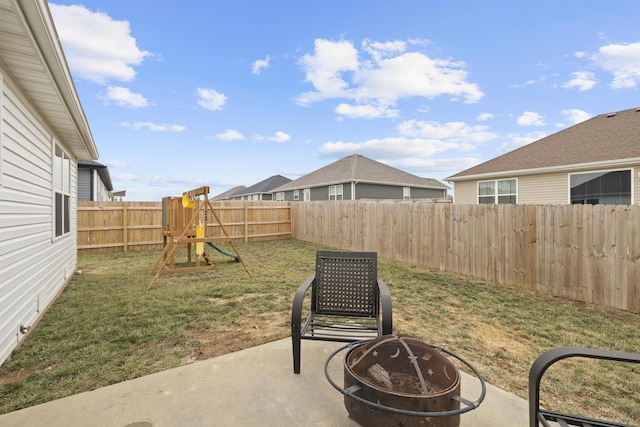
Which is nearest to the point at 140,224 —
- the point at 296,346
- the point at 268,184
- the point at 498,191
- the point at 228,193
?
the point at 296,346

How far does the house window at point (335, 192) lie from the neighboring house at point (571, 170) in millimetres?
8418

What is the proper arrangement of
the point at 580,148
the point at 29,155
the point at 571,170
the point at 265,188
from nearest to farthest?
the point at 29,155 < the point at 571,170 < the point at 580,148 < the point at 265,188

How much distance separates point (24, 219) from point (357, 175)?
17.7m

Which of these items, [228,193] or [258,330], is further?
[228,193]

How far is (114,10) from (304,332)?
809 cm

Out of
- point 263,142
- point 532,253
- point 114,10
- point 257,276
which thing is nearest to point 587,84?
point 532,253

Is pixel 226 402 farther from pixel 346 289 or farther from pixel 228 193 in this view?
pixel 228 193

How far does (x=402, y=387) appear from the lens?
4.95 ft

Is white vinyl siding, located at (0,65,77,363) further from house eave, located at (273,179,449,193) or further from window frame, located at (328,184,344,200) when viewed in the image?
window frame, located at (328,184,344,200)

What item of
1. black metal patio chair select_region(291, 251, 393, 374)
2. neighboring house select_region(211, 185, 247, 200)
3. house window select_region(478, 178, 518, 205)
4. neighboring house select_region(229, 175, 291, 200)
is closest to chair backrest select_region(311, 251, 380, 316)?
black metal patio chair select_region(291, 251, 393, 374)

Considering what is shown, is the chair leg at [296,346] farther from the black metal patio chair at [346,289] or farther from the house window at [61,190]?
the house window at [61,190]

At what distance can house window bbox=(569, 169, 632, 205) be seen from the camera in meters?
9.08

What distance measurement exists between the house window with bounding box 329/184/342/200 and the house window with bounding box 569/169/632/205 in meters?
12.7

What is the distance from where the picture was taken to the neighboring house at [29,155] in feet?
8.55
